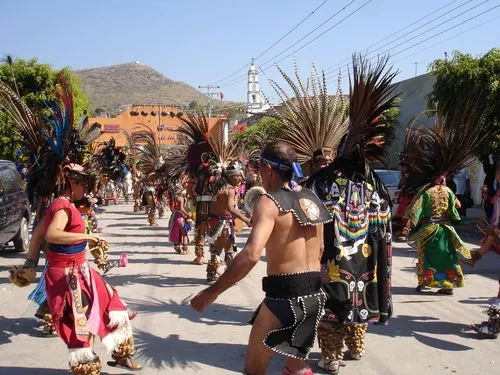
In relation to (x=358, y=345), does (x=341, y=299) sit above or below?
above

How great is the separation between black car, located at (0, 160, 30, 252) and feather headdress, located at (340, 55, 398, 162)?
729 cm

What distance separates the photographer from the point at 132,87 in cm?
16738

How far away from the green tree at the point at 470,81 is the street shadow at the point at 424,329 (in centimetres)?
876

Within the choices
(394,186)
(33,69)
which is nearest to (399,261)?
(394,186)

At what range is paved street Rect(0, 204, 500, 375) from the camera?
17.2 ft

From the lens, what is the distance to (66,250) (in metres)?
4.64

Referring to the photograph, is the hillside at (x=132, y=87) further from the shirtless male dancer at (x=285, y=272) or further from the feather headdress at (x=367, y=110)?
the shirtless male dancer at (x=285, y=272)

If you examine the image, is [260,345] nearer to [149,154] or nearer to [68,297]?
[68,297]

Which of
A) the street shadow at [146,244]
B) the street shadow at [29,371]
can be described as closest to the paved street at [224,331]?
the street shadow at [29,371]

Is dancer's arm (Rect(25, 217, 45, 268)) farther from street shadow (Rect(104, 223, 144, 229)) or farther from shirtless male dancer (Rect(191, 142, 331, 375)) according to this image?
street shadow (Rect(104, 223, 144, 229))

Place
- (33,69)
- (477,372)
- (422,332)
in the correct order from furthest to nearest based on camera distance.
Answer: (33,69)
(422,332)
(477,372)

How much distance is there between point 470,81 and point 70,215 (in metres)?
13.4

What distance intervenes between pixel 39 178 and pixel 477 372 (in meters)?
4.06

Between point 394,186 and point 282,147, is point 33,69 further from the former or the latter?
point 282,147
